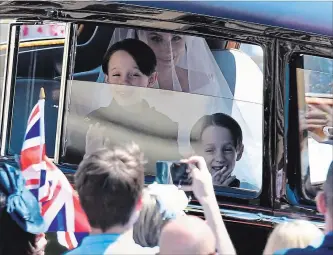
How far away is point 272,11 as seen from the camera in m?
3.29

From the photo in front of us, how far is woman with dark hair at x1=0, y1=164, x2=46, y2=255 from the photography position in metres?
3.14

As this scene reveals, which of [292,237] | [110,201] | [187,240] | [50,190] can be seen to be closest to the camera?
[187,240]

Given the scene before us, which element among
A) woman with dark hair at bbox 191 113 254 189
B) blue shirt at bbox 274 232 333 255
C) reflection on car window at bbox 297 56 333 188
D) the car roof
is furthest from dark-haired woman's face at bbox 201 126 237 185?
blue shirt at bbox 274 232 333 255

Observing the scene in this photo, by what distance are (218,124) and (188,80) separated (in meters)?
0.26

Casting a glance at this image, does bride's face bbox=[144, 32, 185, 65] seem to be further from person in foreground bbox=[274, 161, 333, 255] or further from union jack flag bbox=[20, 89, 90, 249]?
person in foreground bbox=[274, 161, 333, 255]

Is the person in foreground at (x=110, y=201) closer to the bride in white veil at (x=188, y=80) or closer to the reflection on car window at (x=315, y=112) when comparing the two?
the bride in white veil at (x=188, y=80)

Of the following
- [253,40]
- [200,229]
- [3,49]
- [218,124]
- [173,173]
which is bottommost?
[200,229]

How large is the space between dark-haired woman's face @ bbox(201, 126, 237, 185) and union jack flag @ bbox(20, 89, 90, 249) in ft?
2.19

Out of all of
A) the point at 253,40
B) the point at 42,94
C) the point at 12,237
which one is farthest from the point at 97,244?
the point at 253,40

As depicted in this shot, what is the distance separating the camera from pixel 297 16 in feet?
10.9

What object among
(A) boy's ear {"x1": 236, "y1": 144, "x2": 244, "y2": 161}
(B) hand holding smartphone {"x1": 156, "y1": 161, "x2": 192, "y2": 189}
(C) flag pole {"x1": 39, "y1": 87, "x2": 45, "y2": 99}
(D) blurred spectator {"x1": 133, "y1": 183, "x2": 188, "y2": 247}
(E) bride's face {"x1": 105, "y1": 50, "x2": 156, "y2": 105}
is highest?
(E) bride's face {"x1": 105, "y1": 50, "x2": 156, "y2": 105}

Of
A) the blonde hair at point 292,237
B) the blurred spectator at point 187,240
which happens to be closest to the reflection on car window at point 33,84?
the blurred spectator at point 187,240

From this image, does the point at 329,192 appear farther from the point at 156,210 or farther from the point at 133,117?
the point at 133,117

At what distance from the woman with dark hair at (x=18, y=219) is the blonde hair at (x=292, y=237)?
113 cm
